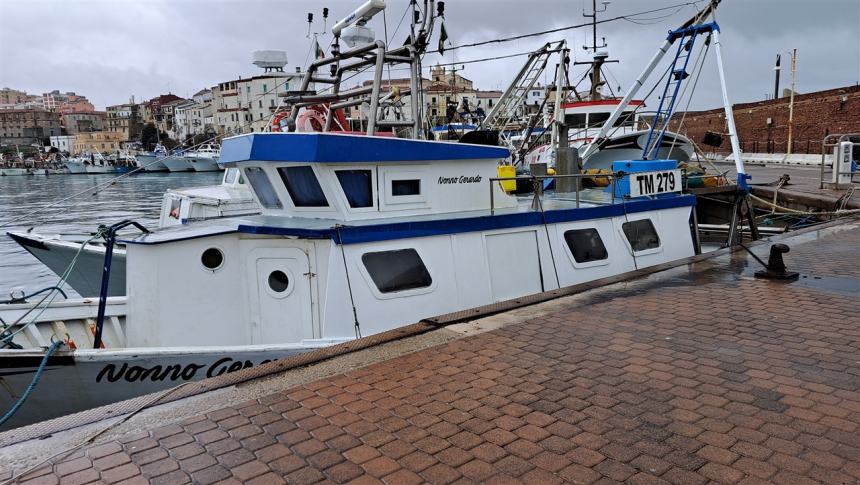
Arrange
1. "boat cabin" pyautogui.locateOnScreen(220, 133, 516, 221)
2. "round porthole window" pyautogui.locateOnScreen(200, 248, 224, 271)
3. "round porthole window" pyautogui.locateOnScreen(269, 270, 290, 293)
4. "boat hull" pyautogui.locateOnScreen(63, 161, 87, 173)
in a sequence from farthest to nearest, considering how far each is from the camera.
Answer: "boat hull" pyautogui.locateOnScreen(63, 161, 87, 173) < "boat cabin" pyautogui.locateOnScreen(220, 133, 516, 221) < "round porthole window" pyautogui.locateOnScreen(269, 270, 290, 293) < "round porthole window" pyautogui.locateOnScreen(200, 248, 224, 271)

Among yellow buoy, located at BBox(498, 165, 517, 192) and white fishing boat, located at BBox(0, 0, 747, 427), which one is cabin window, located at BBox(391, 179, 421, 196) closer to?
white fishing boat, located at BBox(0, 0, 747, 427)

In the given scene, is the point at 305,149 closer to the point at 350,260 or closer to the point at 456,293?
the point at 350,260

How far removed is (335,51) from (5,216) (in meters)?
35.8

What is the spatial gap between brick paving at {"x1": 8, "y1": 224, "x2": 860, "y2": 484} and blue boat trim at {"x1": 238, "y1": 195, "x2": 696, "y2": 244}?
2.09 metres

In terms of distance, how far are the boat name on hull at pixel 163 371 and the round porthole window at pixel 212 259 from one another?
132 cm

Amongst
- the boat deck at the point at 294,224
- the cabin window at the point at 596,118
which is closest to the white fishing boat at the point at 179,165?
the cabin window at the point at 596,118

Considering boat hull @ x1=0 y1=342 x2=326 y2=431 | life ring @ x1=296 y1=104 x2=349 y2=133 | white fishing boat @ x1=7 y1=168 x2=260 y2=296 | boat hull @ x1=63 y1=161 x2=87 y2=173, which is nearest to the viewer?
boat hull @ x1=0 y1=342 x2=326 y2=431

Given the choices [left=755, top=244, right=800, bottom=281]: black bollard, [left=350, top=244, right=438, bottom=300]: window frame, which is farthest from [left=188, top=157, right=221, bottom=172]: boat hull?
[left=755, top=244, right=800, bottom=281]: black bollard

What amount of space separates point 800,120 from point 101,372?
4891cm

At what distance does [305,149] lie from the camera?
7.59 m

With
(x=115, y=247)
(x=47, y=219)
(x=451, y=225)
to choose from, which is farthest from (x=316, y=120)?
(x=47, y=219)

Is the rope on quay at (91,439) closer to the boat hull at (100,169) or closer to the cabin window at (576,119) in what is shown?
the cabin window at (576,119)

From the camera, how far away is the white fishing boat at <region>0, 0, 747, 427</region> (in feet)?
21.5

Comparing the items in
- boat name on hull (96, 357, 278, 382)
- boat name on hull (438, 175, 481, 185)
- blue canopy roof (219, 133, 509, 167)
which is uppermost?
blue canopy roof (219, 133, 509, 167)
